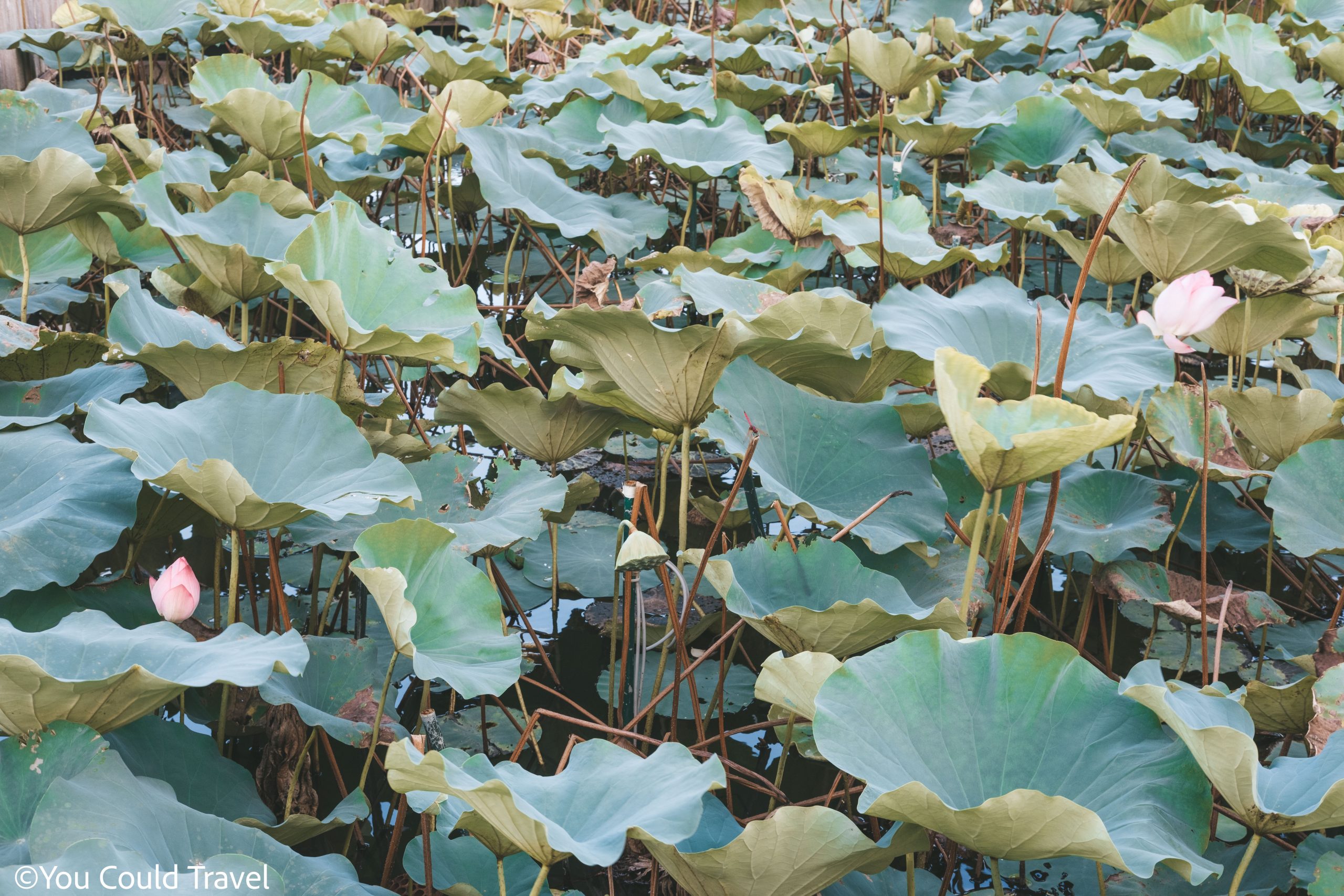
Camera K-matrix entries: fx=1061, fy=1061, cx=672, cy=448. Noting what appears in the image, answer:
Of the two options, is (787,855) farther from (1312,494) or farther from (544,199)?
(544,199)

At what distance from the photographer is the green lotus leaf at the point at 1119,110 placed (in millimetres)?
2480

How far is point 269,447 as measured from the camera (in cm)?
130

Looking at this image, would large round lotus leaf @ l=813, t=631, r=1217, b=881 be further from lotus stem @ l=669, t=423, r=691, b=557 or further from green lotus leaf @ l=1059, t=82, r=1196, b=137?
green lotus leaf @ l=1059, t=82, r=1196, b=137

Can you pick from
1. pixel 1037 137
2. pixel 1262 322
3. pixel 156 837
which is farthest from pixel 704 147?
pixel 156 837

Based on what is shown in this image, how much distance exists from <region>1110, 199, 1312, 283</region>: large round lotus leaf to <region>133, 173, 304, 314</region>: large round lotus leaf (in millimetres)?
1369

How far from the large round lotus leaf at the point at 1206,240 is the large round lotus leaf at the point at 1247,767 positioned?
33.5 inches

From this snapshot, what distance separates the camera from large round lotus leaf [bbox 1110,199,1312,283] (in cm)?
156

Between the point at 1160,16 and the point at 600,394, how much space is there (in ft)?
11.1

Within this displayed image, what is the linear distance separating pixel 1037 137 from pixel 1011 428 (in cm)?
191

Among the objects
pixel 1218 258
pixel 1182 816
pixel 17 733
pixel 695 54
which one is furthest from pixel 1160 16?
pixel 17 733

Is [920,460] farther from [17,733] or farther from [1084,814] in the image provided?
[17,733]

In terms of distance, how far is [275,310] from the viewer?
99.9 inches

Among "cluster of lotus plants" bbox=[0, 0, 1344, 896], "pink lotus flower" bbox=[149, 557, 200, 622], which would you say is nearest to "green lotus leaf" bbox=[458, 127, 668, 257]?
"cluster of lotus plants" bbox=[0, 0, 1344, 896]

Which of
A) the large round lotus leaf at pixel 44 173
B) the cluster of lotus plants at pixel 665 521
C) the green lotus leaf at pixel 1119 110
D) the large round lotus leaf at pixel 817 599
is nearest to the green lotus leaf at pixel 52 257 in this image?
the cluster of lotus plants at pixel 665 521
